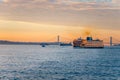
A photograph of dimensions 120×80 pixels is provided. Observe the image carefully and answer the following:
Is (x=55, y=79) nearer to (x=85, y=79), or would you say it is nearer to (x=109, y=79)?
(x=85, y=79)

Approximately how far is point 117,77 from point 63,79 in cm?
1013

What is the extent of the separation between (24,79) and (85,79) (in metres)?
9.78

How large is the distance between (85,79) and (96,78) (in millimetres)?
2845

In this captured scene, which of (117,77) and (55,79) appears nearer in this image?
(55,79)

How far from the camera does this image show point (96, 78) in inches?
2613

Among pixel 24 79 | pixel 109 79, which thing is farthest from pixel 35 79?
pixel 109 79

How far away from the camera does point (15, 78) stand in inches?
2554

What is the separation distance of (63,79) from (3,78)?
973 cm

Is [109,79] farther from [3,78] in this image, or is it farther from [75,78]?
[3,78]

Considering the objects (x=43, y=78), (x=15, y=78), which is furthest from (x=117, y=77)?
(x=15, y=78)

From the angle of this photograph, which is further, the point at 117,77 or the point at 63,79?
the point at 117,77

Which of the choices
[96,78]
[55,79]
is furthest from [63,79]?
[96,78]

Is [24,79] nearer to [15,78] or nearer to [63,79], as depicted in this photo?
[15,78]

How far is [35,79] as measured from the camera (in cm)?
6381
